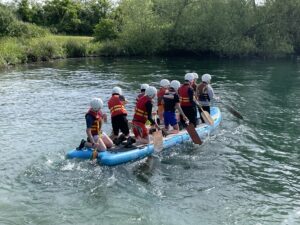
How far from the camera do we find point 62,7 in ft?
185

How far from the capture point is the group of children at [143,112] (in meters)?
11.6

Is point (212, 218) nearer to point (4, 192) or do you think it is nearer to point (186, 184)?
point (186, 184)

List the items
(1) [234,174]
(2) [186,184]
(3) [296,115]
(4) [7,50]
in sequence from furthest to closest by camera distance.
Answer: (4) [7,50], (3) [296,115], (1) [234,174], (2) [186,184]

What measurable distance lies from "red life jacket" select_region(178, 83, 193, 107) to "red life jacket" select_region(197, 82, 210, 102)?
158 cm

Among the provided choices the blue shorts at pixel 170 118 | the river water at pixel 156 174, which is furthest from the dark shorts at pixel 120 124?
the blue shorts at pixel 170 118

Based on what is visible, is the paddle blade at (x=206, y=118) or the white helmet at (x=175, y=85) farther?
the paddle blade at (x=206, y=118)

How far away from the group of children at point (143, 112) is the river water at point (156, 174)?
0.85 m

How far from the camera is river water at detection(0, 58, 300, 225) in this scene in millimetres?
9383

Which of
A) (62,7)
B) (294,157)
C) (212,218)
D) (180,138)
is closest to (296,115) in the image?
(294,157)

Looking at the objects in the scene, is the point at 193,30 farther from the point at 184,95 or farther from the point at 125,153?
the point at 125,153

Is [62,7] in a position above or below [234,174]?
above

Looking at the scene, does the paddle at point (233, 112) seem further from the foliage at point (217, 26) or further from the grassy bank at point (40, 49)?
the foliage at point (217, 26)

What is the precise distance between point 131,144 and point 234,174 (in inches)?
130

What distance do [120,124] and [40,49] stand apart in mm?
27774
